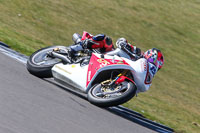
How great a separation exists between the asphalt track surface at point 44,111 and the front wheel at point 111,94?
0.14 metres

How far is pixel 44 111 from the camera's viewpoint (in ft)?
15.4

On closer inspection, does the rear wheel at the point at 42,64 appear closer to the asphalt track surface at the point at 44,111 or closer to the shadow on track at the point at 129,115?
the asphalt track surface at the point at 44,111

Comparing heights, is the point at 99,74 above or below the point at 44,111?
below

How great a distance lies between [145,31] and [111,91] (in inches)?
541

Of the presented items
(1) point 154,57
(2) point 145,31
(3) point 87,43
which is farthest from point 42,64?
(2) point 145,31

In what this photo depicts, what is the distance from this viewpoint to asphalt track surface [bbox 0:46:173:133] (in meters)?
4.10

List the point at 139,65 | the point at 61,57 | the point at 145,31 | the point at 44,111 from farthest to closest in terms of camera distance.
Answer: the point at 145,31 < the point at 61,57 < the point at 139,65 < the point at 44,111

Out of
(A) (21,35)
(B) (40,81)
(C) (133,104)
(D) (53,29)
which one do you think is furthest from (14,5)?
(B) (40,81)

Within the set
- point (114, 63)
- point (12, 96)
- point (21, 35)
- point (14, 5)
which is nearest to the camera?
point (12, 96)

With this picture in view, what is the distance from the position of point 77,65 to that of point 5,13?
393 inches

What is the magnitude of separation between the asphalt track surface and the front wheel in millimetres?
144

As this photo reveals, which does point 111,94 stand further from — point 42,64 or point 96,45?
point 42,64

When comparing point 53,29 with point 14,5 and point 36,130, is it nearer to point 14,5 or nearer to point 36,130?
point 14,5

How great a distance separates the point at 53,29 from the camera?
16.0m
